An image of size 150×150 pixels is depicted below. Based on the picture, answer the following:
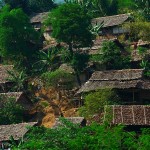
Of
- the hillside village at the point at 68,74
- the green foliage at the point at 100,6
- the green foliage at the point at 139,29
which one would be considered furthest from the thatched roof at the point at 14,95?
the green foliage at the point at 100,6

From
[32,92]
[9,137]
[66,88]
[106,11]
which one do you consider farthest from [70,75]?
[106,11]

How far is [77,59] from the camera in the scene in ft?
129

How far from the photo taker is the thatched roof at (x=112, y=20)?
50.2m

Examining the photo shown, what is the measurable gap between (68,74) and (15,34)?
7.67 metres

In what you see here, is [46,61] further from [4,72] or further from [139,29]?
[139,29]

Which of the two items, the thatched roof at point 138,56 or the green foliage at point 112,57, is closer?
the green foliage at point 112,57

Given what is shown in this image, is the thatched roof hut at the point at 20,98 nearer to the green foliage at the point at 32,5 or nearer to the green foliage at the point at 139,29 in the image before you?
the green foliage at the point at 139,29

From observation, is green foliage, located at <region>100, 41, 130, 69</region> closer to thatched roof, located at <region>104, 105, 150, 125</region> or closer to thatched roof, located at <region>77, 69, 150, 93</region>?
thatched roof, located at <region>77, 69, 150, 93</region>

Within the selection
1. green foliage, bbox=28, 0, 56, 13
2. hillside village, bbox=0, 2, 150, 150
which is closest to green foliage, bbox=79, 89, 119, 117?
hillside village, bbox=0, 2, 150, 150

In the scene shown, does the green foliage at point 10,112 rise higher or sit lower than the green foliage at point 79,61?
lower

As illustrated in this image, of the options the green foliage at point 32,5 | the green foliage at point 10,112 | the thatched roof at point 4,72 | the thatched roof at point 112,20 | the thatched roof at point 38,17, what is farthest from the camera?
the green foliage at point 32,5

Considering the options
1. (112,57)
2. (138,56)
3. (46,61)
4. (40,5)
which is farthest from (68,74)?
(40,5)

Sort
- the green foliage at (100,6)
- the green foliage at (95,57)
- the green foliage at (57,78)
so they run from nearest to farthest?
the green foliage at (57,78), the green foliage at (95,57), the green foliage at (100,6)

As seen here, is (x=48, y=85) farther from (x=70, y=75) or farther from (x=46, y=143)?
(x=46, y=143)
